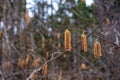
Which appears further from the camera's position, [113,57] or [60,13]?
[60,13]

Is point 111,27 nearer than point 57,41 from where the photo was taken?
Yes

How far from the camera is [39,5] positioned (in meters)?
7.89

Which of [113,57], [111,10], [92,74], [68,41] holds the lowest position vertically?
[92,74]

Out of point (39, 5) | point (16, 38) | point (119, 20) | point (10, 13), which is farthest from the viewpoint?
point (39, 5)

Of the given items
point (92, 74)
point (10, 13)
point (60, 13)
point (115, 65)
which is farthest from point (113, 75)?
point (60, 13)

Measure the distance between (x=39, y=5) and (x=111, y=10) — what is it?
3646mm

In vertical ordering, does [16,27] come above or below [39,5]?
below

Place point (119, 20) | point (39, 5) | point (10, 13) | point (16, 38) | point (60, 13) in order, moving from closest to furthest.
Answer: point (119, 20) → point (10, 13) → point (16, 38) → point (39, 5) → point (60, 13)

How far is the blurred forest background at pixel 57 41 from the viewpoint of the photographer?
3.82 meters

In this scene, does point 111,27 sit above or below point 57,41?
above

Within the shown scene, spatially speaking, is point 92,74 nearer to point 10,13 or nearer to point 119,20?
point 119,20

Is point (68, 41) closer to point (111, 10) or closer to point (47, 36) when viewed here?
point (111, 10)

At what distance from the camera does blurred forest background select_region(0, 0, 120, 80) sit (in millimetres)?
3818

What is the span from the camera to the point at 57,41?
7.18 m
